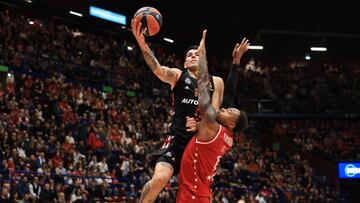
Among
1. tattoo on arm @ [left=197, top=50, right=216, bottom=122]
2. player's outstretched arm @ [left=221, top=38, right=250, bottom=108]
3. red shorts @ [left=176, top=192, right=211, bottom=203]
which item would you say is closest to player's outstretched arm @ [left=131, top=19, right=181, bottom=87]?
player's outstretched arm @ [left=221, top=38, right=250, bottom=108]

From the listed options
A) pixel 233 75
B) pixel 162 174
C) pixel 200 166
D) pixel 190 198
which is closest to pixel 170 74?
pixel 233 75

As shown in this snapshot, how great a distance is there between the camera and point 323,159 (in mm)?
32438

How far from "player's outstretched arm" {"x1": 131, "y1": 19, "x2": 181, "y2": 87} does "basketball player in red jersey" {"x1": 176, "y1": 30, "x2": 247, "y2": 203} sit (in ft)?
3.52

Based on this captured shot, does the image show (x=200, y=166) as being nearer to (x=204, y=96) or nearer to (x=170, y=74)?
(x=204, y=96)

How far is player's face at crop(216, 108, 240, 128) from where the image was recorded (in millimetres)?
6246

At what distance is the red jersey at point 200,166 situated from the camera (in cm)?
628

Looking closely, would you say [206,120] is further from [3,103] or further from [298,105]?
[298,105]

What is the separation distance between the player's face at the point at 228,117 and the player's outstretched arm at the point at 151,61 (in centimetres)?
141

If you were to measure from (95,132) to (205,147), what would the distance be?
15675mm

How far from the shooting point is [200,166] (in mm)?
6367

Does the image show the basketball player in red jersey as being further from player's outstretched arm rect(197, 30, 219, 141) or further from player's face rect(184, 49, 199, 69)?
player's face rect(184, 49, 199, 69)

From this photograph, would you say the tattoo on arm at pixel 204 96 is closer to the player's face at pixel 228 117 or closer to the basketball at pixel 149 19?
the player's face at pixel 228 117

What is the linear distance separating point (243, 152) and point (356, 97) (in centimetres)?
1084

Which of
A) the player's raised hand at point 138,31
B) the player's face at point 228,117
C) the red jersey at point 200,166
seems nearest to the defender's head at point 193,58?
the player's raised hand at point 138,31
